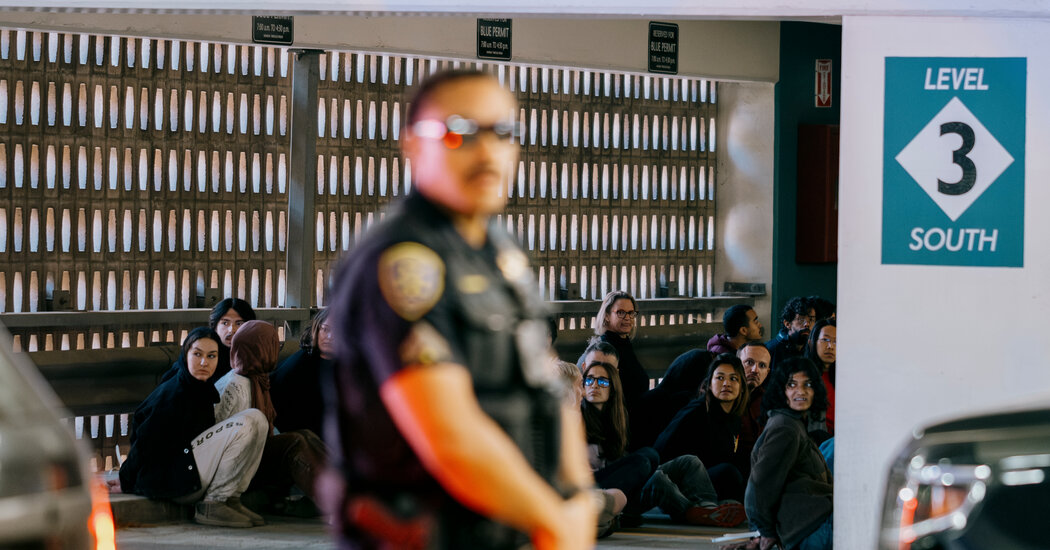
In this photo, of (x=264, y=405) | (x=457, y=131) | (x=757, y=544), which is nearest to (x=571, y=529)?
(x=457, y=131)

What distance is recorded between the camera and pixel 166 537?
21.1ft

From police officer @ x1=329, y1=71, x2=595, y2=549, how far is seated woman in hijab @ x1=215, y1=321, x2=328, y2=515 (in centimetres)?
501

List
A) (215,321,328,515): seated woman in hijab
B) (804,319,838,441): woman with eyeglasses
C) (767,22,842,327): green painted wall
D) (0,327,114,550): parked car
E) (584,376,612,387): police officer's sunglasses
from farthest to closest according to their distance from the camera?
(767,22,842,327): green painted wall, (804,319,838,441): woman with eyeglasses, (584,376,612,387): police officer's sunglasses, (215,321,328,515): seated woman in hijab, (0,327,114,550): parked car

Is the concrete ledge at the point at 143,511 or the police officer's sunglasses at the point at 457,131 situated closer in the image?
the police officer's sunglasses at the point at 457,131

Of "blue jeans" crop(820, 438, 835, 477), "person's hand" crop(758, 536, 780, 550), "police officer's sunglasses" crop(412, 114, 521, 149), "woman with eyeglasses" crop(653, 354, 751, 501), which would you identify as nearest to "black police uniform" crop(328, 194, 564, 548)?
"police officer's sunglasses" crop(412, 114, 521, 149)

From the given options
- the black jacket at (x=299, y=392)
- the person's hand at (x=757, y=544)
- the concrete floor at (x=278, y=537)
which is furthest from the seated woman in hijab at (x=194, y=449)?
the person's hand at (x=757, y=544)

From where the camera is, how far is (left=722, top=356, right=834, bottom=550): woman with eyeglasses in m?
5.98

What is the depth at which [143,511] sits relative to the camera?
264 inches

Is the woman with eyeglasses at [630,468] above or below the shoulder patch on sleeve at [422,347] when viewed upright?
below

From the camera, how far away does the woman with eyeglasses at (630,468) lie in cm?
712

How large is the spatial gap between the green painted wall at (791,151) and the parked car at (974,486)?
25.0 feet

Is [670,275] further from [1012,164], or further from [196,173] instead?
[1012,164]

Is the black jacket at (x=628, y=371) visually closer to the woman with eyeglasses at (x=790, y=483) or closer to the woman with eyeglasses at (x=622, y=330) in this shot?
the woman with eyeglasses at (x=622, y=330)

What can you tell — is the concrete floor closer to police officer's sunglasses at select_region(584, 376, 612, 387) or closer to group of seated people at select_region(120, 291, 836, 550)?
group of seated people at select_region(120, 291, 836, 550)
